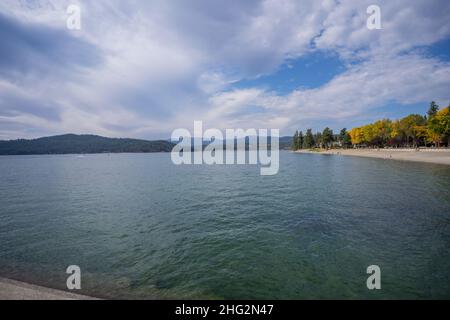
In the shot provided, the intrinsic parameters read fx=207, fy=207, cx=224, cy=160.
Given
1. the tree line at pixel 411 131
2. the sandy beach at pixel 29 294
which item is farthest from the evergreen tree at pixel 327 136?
the sandy beach at pixel 29 294

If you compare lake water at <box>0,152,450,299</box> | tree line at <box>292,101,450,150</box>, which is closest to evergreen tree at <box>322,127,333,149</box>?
tree line at <box>292,101,450,150</box>

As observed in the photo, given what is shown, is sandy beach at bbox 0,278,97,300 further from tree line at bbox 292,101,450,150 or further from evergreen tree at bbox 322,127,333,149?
evergreen tree at bbox 322,127,333,149

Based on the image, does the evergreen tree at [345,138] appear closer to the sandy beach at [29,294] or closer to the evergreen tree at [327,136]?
the evergreen tree at [327,136]

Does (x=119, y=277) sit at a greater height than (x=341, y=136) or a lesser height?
lesser

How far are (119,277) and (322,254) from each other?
35.0ft

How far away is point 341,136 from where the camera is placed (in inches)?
7372

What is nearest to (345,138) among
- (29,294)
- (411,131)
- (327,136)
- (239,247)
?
(327,136)

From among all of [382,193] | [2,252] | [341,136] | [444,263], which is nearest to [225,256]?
[444,263]

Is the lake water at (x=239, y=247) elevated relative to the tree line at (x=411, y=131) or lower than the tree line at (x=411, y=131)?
lower

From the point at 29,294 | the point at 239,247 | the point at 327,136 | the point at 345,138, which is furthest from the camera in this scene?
the point at 327,136

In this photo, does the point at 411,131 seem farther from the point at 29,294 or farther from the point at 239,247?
the point at 29,294

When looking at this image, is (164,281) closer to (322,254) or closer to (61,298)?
(61,298)
